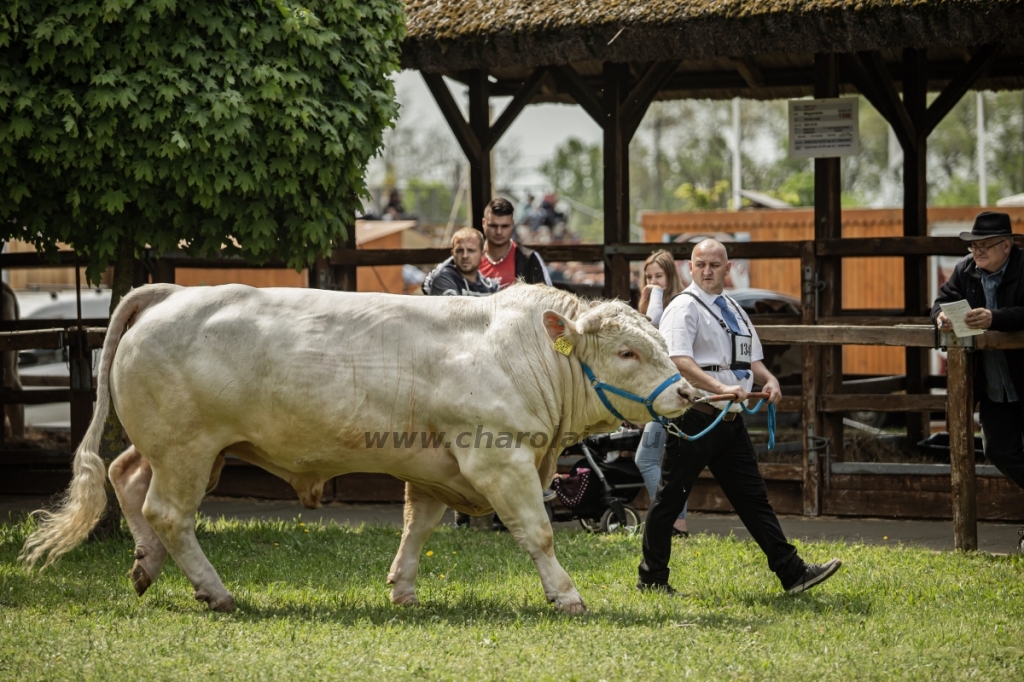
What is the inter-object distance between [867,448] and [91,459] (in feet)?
25.4

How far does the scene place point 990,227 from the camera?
7.13 meters

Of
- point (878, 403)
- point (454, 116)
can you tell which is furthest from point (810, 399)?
point (454, 116)

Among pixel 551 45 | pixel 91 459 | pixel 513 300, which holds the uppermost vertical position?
pixel 551 45

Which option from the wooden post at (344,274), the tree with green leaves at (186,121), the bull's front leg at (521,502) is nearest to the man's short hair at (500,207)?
the tree with green leaves at (186,121)

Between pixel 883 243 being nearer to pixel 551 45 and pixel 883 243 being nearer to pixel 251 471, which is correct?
pixel 551 45

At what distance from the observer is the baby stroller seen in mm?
8328

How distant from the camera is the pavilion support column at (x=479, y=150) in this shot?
34.4ft

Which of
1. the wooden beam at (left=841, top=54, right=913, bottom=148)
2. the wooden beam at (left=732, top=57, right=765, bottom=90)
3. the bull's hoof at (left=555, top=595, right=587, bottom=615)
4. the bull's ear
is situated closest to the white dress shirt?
the bull's ear

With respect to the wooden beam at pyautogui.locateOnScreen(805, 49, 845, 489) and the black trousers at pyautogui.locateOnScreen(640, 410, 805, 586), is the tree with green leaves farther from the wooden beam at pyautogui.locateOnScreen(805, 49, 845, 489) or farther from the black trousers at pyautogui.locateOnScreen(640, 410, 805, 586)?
the wooden beam at pyautogui.locateOnScreen(805, 49, 845, 489)

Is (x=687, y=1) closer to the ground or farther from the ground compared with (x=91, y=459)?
farther from the ground

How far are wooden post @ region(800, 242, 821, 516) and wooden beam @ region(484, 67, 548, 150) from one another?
2.78 meters

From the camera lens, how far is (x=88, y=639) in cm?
511

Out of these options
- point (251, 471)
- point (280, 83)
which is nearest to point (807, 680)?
point (280, 83)

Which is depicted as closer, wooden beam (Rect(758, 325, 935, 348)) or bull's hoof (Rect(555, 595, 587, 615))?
bull's hoof (Rect(555, 595, 587, 615))
